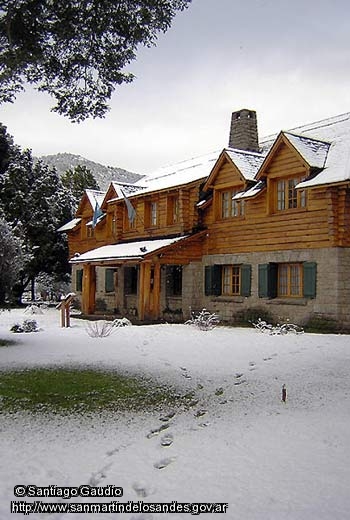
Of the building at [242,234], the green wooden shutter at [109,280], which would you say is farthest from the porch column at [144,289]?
the green wooden shutter at [109,280]

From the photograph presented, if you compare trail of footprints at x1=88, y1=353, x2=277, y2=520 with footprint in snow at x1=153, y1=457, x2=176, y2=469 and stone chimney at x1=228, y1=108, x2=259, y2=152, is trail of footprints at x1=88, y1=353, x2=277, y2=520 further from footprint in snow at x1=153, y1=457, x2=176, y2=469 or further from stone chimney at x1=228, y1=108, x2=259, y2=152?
stone chimney at x1=228, y1=108, x2=259, y2=152

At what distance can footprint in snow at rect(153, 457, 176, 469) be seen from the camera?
17.5 feet

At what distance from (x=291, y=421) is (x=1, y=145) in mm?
33429

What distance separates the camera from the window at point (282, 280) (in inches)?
705

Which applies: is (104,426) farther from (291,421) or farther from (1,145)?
(1,145)

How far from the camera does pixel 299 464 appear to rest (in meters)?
5.28

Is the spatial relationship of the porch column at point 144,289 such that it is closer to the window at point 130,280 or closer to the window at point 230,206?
the window at point 230,206

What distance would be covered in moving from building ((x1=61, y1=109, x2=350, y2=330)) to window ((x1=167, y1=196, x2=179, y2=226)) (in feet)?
0.15

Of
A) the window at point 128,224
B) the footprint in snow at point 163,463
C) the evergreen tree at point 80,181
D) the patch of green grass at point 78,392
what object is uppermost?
the evergreen tree at point 80,181

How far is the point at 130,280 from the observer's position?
85.0 ft

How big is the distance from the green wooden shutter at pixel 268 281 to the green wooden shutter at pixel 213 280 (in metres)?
2.52

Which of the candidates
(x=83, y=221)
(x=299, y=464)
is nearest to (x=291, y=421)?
(x=299, y=464)

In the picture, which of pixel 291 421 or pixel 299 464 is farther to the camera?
pixel 291 421

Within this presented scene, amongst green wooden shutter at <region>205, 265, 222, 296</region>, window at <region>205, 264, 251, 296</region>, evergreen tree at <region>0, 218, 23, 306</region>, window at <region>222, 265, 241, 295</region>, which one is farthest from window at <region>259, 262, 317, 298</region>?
evergreen tree at <region>0, 218, 23, 306</region>
